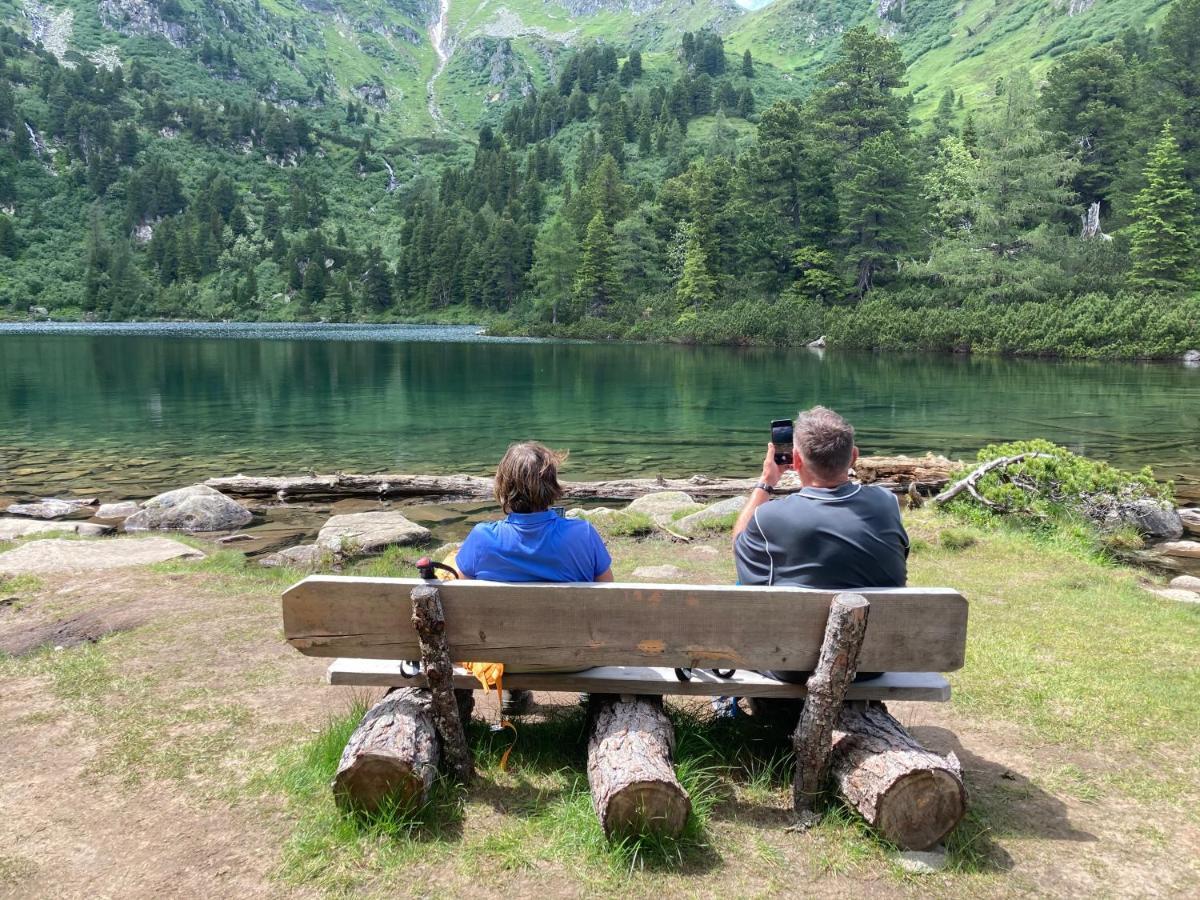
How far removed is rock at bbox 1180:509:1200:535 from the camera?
11875 millimetres

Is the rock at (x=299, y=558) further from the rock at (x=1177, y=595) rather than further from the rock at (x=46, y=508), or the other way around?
the rock at (x=1177, y=595)

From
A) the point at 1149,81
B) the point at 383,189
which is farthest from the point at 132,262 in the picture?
the point at 1149,81

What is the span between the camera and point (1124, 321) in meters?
48.9

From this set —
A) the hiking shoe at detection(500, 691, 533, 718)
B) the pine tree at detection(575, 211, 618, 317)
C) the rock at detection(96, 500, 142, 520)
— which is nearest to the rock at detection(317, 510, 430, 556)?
the rock at detection(96, 500, 142, 520)

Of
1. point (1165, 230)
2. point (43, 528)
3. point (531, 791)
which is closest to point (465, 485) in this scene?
point (43, 528)

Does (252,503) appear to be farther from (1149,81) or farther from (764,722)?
(1149,81)

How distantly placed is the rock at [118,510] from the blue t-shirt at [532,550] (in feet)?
39.1

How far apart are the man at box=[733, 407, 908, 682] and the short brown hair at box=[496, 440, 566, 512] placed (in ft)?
3.52

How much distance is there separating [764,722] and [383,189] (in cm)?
20990

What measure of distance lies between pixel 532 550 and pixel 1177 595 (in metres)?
7.74

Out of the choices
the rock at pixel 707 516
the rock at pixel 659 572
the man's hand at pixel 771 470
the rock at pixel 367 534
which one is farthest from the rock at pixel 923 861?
the rock at pixel 367 534

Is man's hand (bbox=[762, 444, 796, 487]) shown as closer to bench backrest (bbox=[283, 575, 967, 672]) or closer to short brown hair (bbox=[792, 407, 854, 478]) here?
short brown hair (bbox=[792, 407, 854, 478])

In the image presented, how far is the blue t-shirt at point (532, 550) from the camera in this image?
4004 millimetres

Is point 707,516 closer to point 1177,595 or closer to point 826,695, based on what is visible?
point 1177,595
